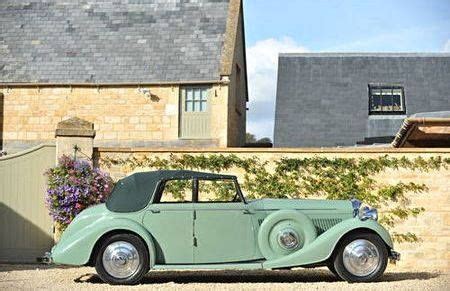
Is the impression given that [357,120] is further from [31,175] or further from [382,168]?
[31,175]

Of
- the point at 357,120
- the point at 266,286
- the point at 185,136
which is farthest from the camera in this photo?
the point at 357,120

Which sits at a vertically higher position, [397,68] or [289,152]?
[397,68]

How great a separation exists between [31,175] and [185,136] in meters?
8.29

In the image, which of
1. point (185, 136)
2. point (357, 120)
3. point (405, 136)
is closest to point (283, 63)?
point (357, 120)

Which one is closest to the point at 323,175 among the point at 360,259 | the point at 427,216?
the point at 427,216

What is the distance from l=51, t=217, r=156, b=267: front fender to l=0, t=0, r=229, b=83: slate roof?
462 inches

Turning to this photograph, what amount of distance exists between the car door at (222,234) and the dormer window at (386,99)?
15764mm

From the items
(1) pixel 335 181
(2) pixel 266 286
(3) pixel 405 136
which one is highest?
(3) pixel 405 136

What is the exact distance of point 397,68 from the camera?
81.8 feet

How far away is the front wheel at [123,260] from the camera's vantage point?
28.1 feet

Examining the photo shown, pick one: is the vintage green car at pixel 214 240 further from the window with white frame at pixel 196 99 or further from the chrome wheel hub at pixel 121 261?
the window with white frame at pixel 196 99

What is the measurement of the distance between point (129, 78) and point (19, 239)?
349 inches

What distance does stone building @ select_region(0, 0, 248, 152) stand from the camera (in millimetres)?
20203

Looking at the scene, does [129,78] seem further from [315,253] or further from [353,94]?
[315,253]
